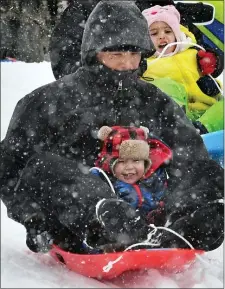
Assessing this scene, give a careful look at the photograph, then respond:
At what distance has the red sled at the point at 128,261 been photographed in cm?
221

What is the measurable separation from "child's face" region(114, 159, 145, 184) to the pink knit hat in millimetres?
1715

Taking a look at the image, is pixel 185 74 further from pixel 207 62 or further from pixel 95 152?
pixel 95 152

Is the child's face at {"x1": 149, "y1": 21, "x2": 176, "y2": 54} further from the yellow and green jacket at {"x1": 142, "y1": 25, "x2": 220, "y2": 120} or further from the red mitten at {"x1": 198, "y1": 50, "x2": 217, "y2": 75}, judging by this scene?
the red mitten at {"x1": 198, "y1": 50, "x2": 217, "y2": 75}

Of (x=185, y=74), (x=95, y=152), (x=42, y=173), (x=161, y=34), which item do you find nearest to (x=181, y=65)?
(x=185, y=74)

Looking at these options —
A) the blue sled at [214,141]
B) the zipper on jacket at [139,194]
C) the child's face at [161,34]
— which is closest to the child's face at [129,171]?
the zipper on jacket at [139,194]

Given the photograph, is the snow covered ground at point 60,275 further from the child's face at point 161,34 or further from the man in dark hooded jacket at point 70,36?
the child's face at point 161,34

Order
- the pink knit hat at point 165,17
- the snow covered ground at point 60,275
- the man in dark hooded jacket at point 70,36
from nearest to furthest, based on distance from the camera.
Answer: the snow covered ground at point 60,275 < the man in dark hooded jacket at point 70,36 < the pink knit hat at point 165,17

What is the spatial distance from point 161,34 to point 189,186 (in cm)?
165

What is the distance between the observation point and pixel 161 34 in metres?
4.04

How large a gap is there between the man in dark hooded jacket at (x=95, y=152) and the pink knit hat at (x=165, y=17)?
114 centimetres

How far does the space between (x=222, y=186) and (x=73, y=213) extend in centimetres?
58

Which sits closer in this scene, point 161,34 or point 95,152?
point 95,152

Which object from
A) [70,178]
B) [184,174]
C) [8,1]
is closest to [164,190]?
[184,174]

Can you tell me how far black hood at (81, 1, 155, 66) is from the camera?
2.72 m
